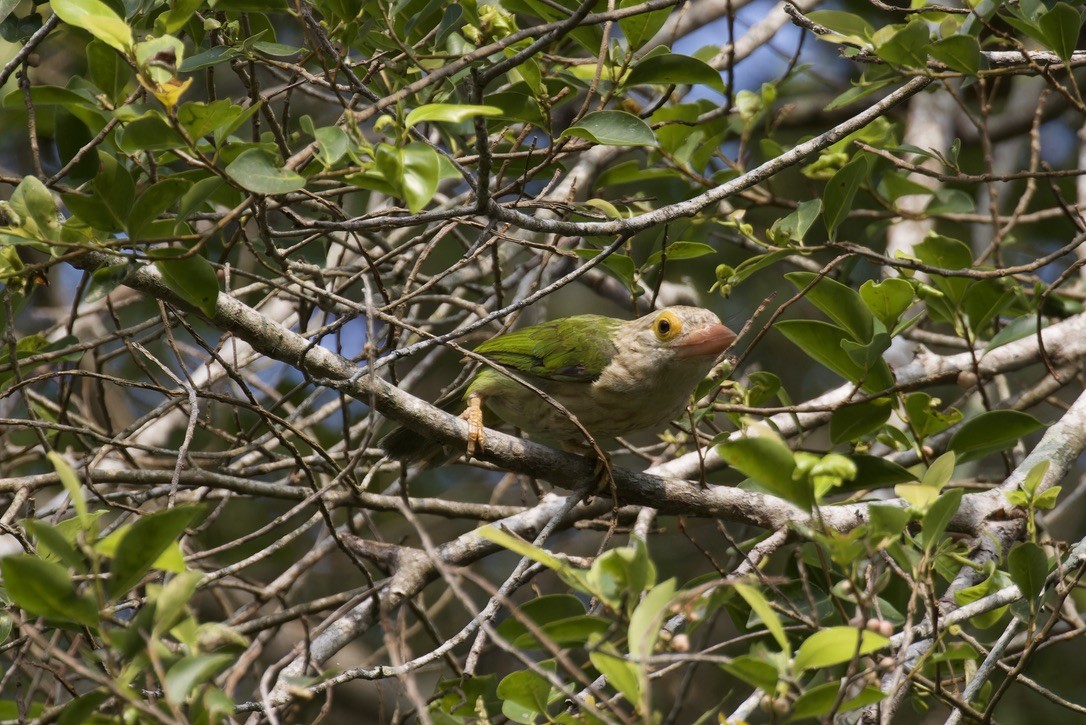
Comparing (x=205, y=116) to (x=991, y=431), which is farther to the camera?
(x=991, y=431)

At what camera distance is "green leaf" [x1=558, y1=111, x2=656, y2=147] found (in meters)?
2.92

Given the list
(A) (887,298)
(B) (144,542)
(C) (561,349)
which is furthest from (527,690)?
(C) (561,349)

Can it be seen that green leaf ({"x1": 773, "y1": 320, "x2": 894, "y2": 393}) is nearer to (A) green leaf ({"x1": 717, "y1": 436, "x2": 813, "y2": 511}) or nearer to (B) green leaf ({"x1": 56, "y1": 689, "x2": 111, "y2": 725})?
(A) green leaf ({"x1": 717, "y1": 436, "x2": 813, "y2": 511})

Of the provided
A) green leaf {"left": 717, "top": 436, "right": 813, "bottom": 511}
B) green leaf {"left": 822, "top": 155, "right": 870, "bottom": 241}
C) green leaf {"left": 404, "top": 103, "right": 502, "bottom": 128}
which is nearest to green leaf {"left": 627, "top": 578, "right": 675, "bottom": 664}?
green leaf {"left": 717, "top": 436, "right": 813, "bottom": 511}

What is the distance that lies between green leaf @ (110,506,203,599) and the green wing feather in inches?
106

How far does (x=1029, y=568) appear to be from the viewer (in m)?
2.62

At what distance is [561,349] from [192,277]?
7.36ft

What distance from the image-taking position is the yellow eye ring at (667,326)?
4258 mm

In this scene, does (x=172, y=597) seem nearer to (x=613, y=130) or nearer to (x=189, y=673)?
(x=189, y=673)

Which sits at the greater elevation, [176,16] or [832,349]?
[176,16]

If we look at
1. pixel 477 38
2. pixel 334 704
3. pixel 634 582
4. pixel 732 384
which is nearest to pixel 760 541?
pixel 732 384

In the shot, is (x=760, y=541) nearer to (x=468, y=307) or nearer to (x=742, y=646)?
(x=468, y=307)

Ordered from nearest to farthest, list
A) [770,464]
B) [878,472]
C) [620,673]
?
[620,673]
[770,464]
[878,472]

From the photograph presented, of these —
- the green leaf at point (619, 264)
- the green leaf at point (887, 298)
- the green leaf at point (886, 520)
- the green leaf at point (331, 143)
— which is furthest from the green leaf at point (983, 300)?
the green leaf at point (331, 143)
